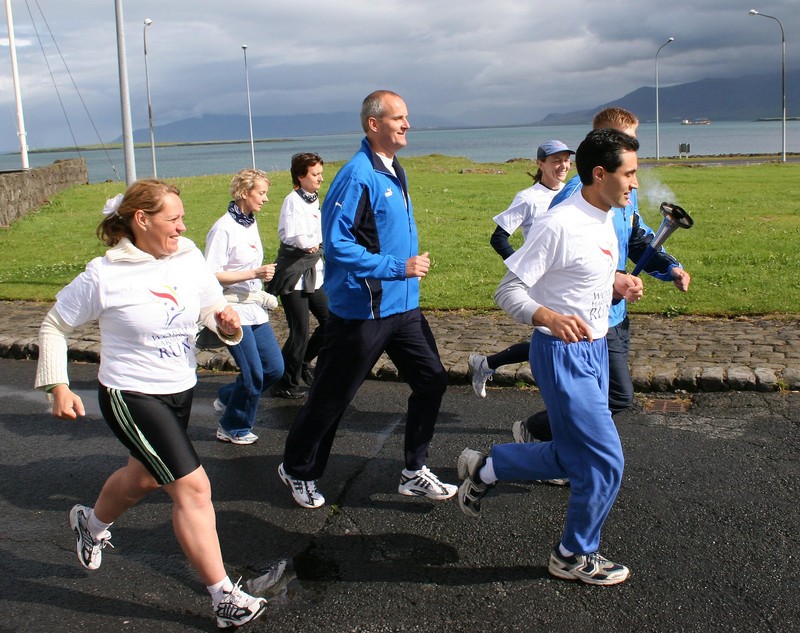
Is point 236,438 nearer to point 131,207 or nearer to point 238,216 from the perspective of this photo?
point 238,216

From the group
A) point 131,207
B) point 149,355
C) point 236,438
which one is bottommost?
point 236,438

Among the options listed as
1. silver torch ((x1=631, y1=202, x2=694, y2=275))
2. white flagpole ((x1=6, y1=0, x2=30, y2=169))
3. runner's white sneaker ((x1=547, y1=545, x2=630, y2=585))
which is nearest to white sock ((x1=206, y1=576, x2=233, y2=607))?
runner's white sneaker ((x1=547, y1=545, x2=630, y2=585))

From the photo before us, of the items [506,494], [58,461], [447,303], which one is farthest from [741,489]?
[447,303]

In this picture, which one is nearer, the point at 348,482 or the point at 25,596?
the point at 25,596

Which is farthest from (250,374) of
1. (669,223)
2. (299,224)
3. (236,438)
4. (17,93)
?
(17,93)

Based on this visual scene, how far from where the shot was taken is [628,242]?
5.22 m

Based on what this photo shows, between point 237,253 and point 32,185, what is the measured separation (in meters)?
23.1

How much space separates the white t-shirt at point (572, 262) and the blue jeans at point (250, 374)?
2.38 metres

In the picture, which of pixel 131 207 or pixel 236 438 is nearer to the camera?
pixel 131 207

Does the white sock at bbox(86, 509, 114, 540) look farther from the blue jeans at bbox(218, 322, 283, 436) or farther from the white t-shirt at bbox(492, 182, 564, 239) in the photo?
the white t-shirt at bbox(492, 182, 564, 239)

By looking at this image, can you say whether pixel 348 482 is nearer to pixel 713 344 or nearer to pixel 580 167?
pixel 580 167

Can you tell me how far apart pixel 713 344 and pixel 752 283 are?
3066 millimetres

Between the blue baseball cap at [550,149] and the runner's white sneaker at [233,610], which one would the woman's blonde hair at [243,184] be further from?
the runner's white sneaker at [233,610]

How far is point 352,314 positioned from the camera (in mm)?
4629
